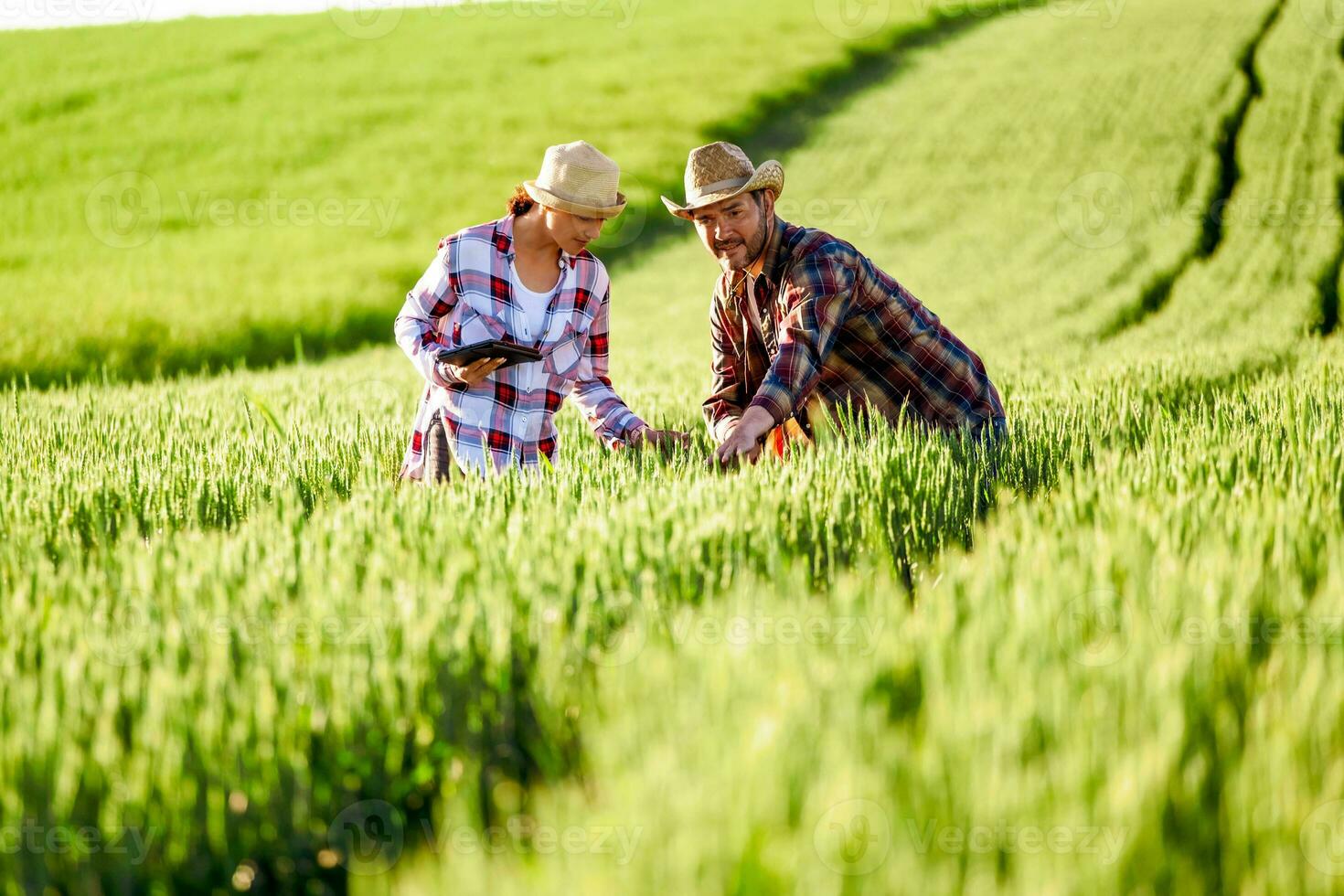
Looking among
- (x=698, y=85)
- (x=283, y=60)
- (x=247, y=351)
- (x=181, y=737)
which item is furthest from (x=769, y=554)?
(x=283, y=60)

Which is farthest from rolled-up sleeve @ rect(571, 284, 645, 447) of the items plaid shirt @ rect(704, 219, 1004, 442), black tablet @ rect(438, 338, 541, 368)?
black tablet @ rect(438, 338, 541, 368)

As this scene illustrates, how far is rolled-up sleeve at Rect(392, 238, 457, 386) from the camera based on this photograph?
11.3 ft

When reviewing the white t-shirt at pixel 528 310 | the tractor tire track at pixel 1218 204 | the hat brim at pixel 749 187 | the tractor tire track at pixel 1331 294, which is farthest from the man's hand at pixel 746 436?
the tractor tire track at pixel 1218 204

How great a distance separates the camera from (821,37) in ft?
93.2

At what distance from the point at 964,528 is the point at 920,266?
36.6 ft

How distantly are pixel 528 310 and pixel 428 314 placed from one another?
33 cm

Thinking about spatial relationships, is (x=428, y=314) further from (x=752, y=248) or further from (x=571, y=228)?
(x=752, y=248)

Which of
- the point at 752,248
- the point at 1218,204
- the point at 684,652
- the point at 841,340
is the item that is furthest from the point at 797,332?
the point at 1218,204

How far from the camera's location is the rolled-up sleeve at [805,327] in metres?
3.19

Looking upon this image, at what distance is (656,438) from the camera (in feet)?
11.1

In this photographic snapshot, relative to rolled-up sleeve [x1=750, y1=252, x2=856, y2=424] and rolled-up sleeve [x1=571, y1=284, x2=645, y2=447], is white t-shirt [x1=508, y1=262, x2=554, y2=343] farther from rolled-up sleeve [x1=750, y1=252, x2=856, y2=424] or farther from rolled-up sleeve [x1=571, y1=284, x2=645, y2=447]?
rolled-up sleeve [x1=750, y1=252, x2=856, y2=424]

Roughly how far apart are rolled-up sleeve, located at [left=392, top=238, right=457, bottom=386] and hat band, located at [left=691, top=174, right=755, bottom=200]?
835 millimetres

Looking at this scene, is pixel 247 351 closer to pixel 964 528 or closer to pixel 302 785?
pixel 964 528

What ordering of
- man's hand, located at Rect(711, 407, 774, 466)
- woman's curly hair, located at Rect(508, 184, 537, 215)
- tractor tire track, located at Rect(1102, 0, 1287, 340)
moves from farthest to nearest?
tractor tire track, located at Rect(1102, 0, 1287, 340) → woman's curly hair, located at Rect(508, 184, 537, 215) → man's hand, located at Rect(711, 407, 774, 466)
